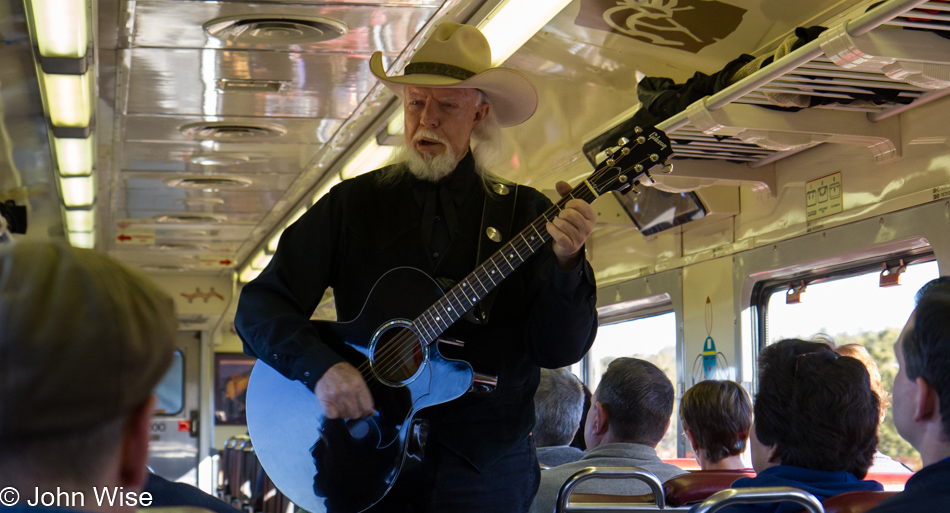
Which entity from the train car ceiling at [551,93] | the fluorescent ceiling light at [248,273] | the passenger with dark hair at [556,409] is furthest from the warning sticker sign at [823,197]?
the fluorescent ceiling light at [248,273]

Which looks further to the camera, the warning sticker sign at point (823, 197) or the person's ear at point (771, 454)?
the warning sticker sign at point (823, 197)

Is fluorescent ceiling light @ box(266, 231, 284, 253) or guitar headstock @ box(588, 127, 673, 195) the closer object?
guitar headstock @ box(588, 127, 673, 195)

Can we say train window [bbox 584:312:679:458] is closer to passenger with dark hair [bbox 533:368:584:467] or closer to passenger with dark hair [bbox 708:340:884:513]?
passenger with dark hair [bbox 533:368:584:467]

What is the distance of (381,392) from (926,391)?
1.22 m

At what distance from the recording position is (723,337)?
518cm

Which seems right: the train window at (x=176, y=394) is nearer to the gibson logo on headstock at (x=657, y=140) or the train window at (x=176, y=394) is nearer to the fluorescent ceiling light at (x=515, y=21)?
the fluorescent ceiling light at (x=515, y=21)

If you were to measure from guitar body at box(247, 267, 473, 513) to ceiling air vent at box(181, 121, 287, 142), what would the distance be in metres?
4.26

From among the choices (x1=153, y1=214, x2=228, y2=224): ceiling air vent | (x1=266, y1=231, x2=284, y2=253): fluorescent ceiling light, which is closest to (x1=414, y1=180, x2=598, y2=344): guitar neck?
(x1=153, y1=214, x2=228, y2=224): ceiling air vent

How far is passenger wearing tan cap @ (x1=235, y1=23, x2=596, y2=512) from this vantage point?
2297mm

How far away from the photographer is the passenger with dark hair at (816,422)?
2.28m

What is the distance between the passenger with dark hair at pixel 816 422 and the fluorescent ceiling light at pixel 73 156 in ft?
16.7

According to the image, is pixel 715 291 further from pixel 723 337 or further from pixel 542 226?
pixel 542 226

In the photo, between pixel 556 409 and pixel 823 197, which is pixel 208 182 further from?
pixel 823 197

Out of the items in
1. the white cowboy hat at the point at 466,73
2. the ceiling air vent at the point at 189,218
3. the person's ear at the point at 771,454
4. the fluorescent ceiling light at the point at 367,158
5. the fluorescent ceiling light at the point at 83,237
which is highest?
the white cowboy hat at the point at 466,73
